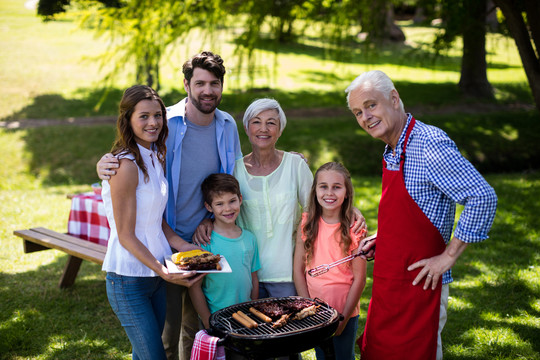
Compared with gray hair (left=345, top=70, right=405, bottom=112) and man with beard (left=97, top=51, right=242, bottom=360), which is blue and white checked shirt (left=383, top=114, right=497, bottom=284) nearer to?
gray hair (left=345, top=70, right=405, bottom=112)

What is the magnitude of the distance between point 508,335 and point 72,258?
14.3 ft

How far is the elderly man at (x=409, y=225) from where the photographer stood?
2.56 m

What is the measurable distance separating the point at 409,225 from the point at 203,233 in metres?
1.34

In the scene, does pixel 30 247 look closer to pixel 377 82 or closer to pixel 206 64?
pixel 206 64

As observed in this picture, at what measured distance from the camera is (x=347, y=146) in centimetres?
1088

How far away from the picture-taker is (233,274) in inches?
126

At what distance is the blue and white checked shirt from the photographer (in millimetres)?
2430

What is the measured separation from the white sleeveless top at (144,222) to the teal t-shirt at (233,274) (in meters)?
0.37

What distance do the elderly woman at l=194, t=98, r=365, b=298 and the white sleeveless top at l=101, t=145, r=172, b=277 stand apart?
405 mm

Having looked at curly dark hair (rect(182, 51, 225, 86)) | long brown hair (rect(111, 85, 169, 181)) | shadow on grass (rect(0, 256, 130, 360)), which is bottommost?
shadow on grass (rect(0, 256, 130, 360))

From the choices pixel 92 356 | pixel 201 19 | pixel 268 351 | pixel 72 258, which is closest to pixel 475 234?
pixel 268 351

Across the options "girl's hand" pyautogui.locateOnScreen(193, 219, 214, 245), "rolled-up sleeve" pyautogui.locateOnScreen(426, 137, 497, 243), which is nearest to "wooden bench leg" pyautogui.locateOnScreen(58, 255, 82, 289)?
"girl's hand" pyautogui.locateOnScreen(193, 219, 214, 245)

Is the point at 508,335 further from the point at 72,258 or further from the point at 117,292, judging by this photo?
the point at 72,258

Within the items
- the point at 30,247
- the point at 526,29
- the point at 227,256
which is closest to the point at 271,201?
the point at 227,256
